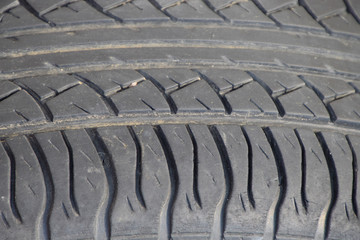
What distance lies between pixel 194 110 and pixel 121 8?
422 millimetres

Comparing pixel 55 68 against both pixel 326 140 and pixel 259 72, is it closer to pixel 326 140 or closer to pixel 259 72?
pixel 259 72

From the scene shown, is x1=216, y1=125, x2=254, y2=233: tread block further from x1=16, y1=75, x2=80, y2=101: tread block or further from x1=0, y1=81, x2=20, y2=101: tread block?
x1=0, y1=81, x2=20, y2=101: tread block

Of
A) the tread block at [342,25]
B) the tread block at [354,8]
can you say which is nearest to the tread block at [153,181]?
the tread block at [342,25]

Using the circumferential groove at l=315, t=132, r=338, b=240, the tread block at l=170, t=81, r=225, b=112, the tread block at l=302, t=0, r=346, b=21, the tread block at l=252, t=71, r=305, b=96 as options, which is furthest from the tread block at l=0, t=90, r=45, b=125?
the tread block at l=302, t=0, r=346, b=21

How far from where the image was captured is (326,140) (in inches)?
57.4

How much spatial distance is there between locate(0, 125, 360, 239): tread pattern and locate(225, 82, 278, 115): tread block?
0.06 metres

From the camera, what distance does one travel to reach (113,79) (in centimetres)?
145

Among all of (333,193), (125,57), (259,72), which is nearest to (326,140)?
(333,193)

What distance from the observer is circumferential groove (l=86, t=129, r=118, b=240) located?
129cm

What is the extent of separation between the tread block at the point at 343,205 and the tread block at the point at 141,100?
1.57 feet

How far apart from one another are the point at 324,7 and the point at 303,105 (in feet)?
1.47

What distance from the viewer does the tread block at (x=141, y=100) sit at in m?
1.40

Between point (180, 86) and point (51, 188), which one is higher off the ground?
point (180, 86)

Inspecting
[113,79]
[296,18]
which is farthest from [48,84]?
[296,18]
